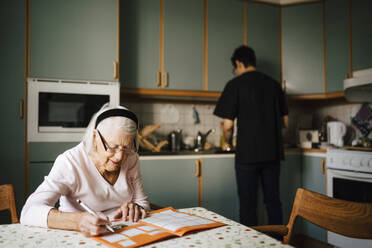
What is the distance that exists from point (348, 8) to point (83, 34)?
252 centimetres

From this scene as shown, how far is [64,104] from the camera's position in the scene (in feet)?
7.86

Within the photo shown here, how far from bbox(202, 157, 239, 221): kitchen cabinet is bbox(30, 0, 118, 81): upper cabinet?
1174mm

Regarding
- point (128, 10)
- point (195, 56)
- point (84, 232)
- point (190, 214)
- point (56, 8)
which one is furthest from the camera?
point (195, 56)

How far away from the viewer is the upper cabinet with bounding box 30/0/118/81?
234 cm

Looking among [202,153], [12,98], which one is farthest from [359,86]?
[12,98]

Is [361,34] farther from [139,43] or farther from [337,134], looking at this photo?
[139,43]

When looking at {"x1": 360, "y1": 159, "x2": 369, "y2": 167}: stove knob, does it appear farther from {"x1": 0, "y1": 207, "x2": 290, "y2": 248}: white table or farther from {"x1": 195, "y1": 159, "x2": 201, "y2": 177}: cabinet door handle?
{"x1": 0, "y1": 207, "x2": 290, "y2": 248}: white table

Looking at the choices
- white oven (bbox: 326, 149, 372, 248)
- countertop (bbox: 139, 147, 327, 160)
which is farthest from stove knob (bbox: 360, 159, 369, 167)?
countertop (bbox: 139, 147, 327, 160)

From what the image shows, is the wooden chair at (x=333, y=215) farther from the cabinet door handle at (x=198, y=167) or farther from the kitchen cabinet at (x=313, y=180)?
the kitchen cabinet at (x=313, y=180)

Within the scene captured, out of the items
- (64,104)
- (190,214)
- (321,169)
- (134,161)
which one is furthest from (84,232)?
(321,169)

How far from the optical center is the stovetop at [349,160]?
2.33 meters

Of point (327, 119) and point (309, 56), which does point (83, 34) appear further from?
point (327, 119)

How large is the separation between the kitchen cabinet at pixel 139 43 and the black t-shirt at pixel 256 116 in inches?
33.2

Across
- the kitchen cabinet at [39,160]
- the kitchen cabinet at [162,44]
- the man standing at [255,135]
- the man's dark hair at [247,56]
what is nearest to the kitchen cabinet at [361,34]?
the man standing at [255,135]
